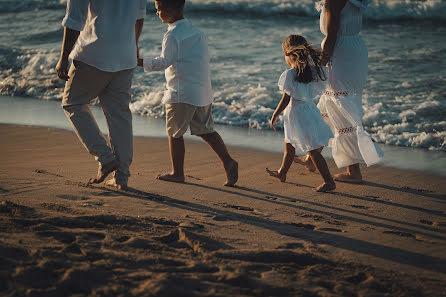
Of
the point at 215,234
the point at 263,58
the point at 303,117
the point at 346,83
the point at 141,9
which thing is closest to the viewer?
the point at 215,234

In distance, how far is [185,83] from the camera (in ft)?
15.0

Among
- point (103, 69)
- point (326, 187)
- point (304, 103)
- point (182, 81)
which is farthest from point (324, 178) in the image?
point (103, 69)

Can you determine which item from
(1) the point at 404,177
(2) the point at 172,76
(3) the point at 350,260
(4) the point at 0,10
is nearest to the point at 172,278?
(3) the point at 350,260

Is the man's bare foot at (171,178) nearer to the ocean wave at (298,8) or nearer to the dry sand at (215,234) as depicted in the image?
the dry sand at (215,234)

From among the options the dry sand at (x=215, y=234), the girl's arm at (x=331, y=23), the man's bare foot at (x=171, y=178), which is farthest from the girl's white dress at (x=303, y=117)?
the man's bare foot at (x=171, y=178)

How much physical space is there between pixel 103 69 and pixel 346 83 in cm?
202

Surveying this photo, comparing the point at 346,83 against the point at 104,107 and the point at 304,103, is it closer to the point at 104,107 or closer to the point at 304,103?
the point at 304,103

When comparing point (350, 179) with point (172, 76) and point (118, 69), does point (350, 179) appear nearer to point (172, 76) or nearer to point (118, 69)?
point (172, 76)

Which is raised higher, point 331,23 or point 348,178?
point 331,23

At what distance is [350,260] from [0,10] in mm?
16984

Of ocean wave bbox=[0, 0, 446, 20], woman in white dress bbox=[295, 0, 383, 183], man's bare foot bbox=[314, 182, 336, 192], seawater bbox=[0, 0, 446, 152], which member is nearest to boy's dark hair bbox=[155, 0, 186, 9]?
woman in white dress bbox=[295, 0, 383, 183]

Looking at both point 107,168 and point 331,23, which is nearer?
point 107,168

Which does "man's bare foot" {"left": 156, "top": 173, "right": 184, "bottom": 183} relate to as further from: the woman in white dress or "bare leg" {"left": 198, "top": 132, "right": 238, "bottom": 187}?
the woman in white dress

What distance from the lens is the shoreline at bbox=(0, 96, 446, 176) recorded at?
19.1ft
